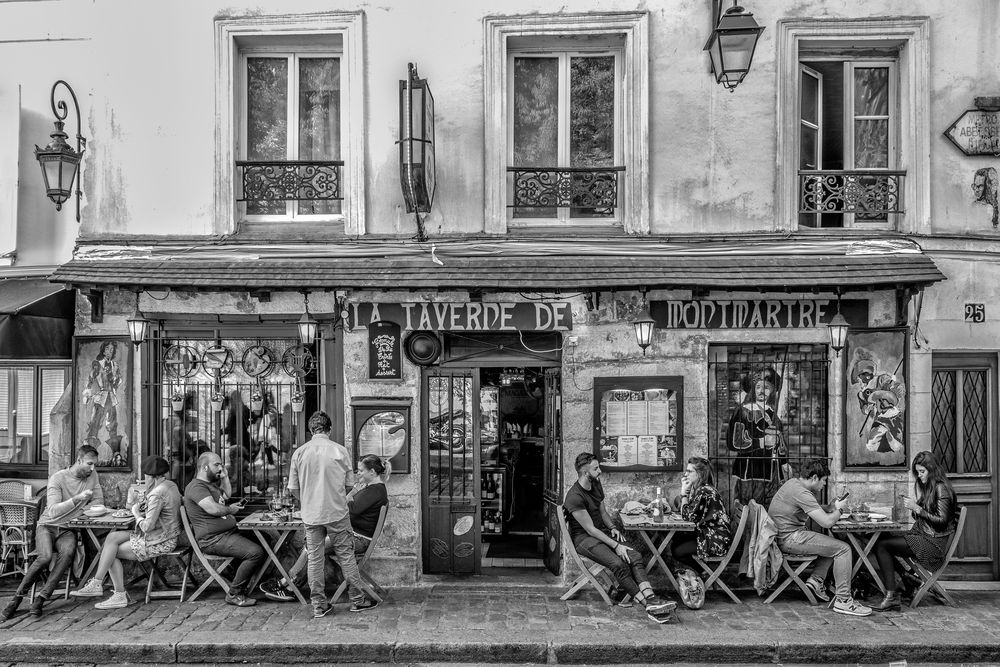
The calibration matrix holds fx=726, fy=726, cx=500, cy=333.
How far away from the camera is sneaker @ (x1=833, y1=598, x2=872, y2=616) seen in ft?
20.2

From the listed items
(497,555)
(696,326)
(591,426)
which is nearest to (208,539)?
(497,555)

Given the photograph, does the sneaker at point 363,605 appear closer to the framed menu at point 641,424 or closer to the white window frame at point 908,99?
the framed menu at point 641,424

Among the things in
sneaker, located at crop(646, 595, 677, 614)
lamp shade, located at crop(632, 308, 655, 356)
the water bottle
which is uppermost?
lamp shade, located at crop(632, 308, 655, 356)

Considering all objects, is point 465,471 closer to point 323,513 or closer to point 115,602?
point 323,513

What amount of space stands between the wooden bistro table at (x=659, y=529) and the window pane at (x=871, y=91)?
15.0 feet

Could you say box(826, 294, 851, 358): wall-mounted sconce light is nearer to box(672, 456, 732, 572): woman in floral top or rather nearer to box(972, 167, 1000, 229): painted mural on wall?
box(672, 456, 732, 572): woman in floral top

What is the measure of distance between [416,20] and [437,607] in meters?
5.64

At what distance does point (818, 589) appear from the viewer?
6453 millimetres

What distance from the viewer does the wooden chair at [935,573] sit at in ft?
20.7

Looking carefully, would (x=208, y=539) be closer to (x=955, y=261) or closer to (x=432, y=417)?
(x=432, y=417)

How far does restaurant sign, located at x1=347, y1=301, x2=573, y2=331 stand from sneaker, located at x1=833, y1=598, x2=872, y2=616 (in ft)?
11.1

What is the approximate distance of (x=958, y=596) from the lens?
22.6 feet

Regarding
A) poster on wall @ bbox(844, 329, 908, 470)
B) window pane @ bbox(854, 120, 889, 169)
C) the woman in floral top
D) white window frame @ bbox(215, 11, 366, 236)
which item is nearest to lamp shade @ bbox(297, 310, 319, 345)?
white window frame @ bbox(215, 11, 366, 236)

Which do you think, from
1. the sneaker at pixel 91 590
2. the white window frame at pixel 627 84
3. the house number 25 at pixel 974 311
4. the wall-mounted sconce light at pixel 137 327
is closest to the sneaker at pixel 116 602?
the sneaker at pixel 91 590
